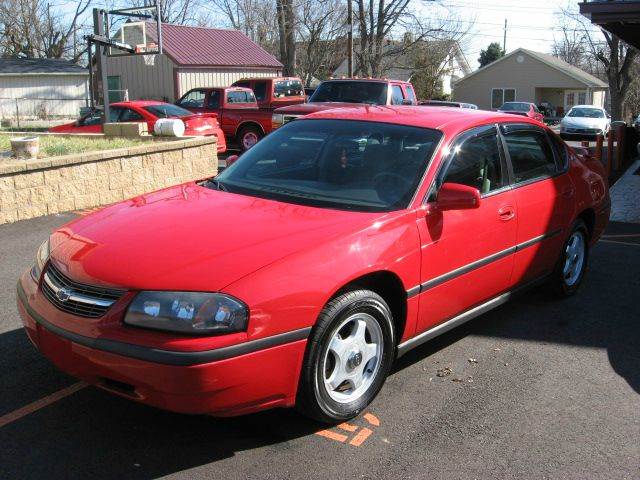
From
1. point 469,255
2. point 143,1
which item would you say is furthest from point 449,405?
point 143,1

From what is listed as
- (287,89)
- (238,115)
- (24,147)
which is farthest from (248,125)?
(24,147)

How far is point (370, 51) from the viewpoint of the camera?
37000 mm

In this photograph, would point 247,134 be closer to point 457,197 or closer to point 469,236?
point 469,236

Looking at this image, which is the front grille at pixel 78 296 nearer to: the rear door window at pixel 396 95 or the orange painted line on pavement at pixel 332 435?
the orange painted line on pavement at pixel 332 435

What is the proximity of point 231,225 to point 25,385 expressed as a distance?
156 cm

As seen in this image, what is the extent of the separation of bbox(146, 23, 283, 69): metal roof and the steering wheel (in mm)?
26474

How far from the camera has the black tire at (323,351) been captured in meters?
3.16

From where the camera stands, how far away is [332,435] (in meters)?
3.39

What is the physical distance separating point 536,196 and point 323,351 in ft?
7.91

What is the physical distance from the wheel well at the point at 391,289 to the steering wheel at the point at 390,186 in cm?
49

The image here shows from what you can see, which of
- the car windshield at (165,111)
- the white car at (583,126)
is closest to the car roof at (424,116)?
the car windshield at (165,111)

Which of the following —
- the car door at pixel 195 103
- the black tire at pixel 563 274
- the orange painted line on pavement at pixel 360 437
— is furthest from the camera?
the car door at pixel 195 103

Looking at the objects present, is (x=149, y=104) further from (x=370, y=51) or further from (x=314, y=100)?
(x=370, y=51)

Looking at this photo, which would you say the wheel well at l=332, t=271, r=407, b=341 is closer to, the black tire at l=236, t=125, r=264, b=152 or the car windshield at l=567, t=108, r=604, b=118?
the black tire at l=236, t=125, r=264, b=152
